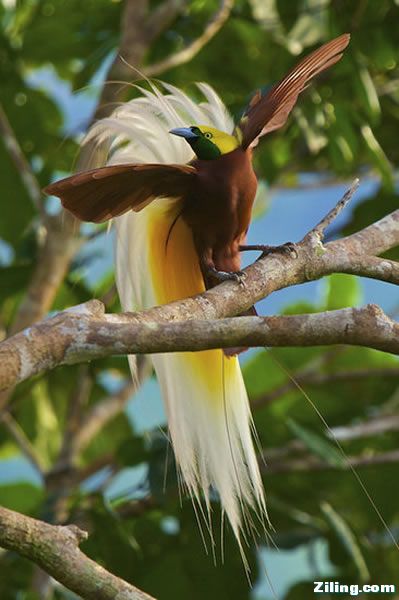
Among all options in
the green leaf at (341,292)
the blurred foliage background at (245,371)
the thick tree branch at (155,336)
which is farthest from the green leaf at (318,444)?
the thick tree branch at (155,336)

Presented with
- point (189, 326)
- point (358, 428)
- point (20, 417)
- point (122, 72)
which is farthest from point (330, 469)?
point (189, 326)

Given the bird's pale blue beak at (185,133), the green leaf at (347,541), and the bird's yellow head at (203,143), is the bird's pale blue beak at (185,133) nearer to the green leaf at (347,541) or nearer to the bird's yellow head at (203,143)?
the bird's yellow head at (203,143)

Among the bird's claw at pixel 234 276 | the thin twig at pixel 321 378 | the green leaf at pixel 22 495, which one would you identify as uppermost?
the bird's claw at pixel 234 276

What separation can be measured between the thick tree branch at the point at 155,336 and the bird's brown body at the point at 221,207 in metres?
0.56

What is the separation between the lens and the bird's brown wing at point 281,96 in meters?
2.27

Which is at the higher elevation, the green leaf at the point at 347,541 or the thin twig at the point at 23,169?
the thin twig at the point at 23,169

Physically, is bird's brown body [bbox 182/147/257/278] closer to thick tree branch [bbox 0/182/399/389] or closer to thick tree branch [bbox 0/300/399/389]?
thick tree branch [bbox 0/182/399/389]

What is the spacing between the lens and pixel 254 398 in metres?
3.77

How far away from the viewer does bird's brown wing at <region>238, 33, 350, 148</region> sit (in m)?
2.27

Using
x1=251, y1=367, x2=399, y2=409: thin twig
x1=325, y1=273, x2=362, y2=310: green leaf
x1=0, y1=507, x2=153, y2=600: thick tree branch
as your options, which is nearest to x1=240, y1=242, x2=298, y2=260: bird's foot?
x1=0, y1=507, x2=153, y2=600: thick tree branch

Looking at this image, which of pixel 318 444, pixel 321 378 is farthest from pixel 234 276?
pixel 321 378

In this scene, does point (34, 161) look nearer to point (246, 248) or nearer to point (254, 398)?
point (254, 398)

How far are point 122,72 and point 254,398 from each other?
1200 mm

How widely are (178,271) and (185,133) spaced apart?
12.2 inches
